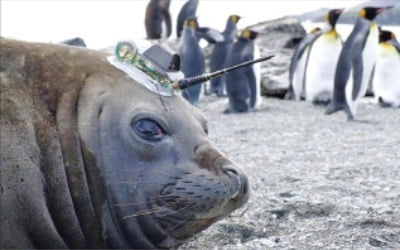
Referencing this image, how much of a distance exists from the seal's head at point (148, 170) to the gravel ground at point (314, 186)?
935mm

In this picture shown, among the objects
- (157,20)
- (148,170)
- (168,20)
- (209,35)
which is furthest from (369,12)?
(168,20)

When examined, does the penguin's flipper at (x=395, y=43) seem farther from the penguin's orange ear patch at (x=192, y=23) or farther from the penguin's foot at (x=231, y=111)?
the penguin's orange ear patch at (x=192, y=23)

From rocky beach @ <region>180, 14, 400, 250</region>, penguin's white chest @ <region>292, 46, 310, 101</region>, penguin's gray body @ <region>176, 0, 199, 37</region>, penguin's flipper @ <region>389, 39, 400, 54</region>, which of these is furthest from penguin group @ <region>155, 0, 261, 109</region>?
penguin's gray body @ <region>176, 0, 199, 37</region>

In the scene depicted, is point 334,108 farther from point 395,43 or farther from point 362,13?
point 395,43

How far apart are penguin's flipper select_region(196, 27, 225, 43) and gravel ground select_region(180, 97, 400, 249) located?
6701 millimetres

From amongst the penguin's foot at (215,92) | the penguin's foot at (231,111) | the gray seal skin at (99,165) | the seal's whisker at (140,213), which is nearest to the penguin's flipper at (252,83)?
the penguin's foot at (231,111)

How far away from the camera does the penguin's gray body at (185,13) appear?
76.8ft

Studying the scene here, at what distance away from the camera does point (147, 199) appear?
2471 millimetres

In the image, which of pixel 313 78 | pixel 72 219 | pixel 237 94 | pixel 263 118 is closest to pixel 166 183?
pixel 72 219

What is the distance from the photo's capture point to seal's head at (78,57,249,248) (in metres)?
2.45

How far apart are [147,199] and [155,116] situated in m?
0.29

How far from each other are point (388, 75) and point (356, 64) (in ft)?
7.76

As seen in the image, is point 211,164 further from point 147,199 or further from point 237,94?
point 237,94

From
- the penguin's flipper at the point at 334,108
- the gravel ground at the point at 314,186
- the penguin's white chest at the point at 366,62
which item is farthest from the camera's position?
the penguin's flipper at the point at 334,108
